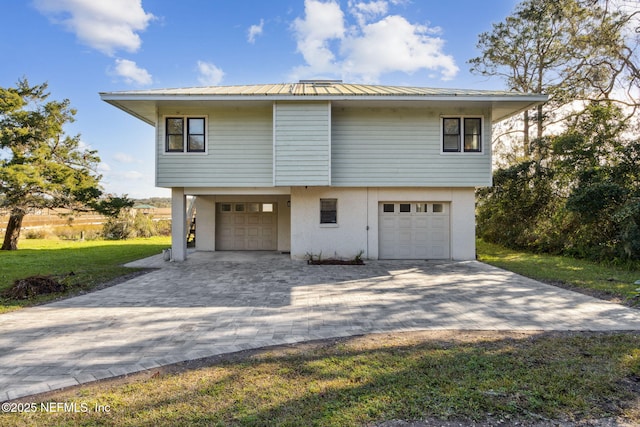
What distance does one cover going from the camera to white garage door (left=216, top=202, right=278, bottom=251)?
14375 millimetres

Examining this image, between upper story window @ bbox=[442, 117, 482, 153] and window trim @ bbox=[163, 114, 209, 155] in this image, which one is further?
upper story window @ bbox=[442, 117, 482, 153]

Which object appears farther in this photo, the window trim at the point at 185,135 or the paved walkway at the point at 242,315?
the window trim at the point at 185,135

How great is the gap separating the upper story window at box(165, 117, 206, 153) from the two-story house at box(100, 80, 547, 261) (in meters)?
0.03

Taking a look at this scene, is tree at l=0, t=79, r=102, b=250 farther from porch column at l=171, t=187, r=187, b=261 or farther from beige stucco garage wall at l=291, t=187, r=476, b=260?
beige stucco garage wall at l=291, t=187, r=476, b=260

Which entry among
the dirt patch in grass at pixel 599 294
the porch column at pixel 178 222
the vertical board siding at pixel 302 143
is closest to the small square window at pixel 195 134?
the porch column at pixel 178 222

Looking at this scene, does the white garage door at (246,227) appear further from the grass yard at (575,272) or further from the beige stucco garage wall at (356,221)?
the grass yard at (575,272)

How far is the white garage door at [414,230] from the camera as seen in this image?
1177cm

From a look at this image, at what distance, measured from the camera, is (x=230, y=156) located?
1109cm

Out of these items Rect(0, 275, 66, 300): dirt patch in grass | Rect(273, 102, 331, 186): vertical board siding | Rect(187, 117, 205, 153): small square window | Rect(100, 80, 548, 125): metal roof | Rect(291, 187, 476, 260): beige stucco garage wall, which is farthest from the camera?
Rect(291, 187, 476, 260): beige stucco garage wall

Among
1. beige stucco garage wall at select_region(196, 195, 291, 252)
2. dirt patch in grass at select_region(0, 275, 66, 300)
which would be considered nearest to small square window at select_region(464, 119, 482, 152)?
beige stucco garage wall at select_region(196, 195, 291, 252)

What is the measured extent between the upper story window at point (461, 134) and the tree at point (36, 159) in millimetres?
13746

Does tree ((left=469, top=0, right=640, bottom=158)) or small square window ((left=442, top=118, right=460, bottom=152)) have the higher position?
tree ((left=469, top=0, right=640, bottom=158))

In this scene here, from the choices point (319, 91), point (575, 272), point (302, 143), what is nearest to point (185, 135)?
point (302, 143)

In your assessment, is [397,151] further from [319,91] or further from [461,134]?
[319,91]
